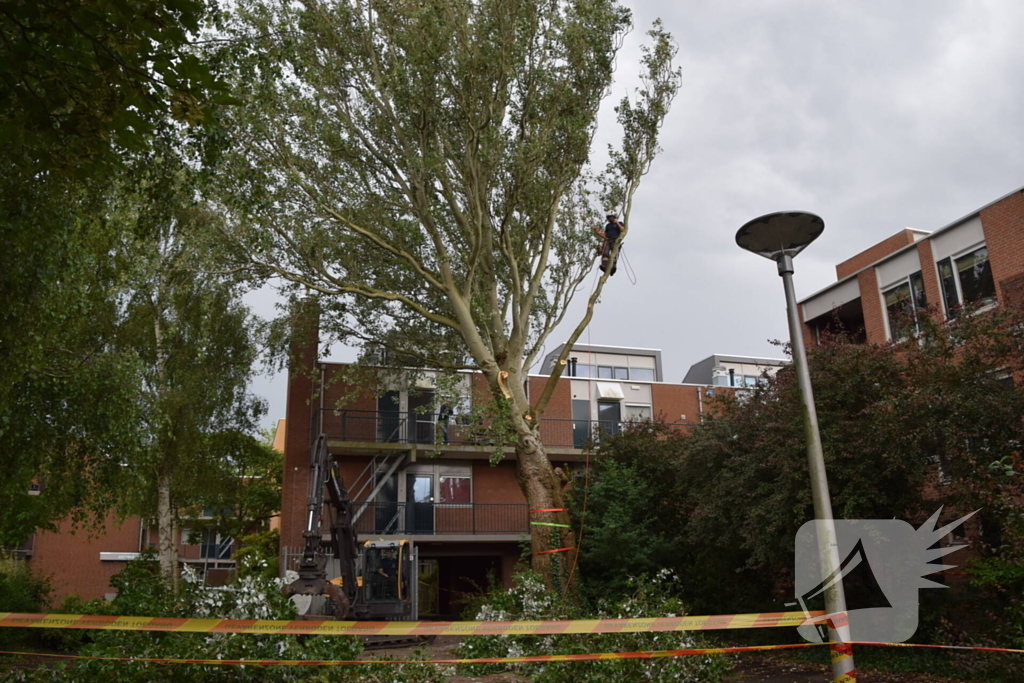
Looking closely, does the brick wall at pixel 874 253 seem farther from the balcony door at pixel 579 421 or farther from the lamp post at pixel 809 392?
the lamp post at pixel 809 392

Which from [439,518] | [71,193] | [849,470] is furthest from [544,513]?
[439,518]

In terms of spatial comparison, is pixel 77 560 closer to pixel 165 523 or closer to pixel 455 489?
pixel 165 523

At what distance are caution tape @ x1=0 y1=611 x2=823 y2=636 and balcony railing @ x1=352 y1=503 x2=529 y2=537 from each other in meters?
16.3

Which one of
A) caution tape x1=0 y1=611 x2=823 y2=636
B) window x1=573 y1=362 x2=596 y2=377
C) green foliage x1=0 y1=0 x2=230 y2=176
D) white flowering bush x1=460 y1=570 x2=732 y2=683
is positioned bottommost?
white flowering bush x1=460 y1=570 x2=732 y2=683

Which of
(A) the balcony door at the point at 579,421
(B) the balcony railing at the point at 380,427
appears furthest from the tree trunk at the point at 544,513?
(A) the balcony door at the point at 579,421

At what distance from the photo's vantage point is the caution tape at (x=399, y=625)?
27.1 feet

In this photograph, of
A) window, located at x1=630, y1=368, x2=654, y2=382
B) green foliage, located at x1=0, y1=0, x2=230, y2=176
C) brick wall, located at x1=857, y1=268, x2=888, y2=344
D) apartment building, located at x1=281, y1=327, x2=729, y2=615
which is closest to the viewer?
green foliage, located at x1=0, y1=0, x2=230, y2=176

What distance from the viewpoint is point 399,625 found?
9.20 metres

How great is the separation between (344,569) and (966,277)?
651 inches

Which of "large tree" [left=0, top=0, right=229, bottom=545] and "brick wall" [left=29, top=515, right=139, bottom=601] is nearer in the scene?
"large tree" [left=0, top=0, right=229, bottom=545]

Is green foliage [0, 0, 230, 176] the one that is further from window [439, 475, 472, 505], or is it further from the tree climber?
window [439, 475, 472, 505]

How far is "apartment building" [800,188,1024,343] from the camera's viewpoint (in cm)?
1808

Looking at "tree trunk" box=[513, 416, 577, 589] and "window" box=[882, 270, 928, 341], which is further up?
"window" box=[882, 270, 928, 341]

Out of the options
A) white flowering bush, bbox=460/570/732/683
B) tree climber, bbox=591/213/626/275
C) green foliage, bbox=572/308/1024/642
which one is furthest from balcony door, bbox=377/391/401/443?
white flowering bush, bbox=460/570/732/683
